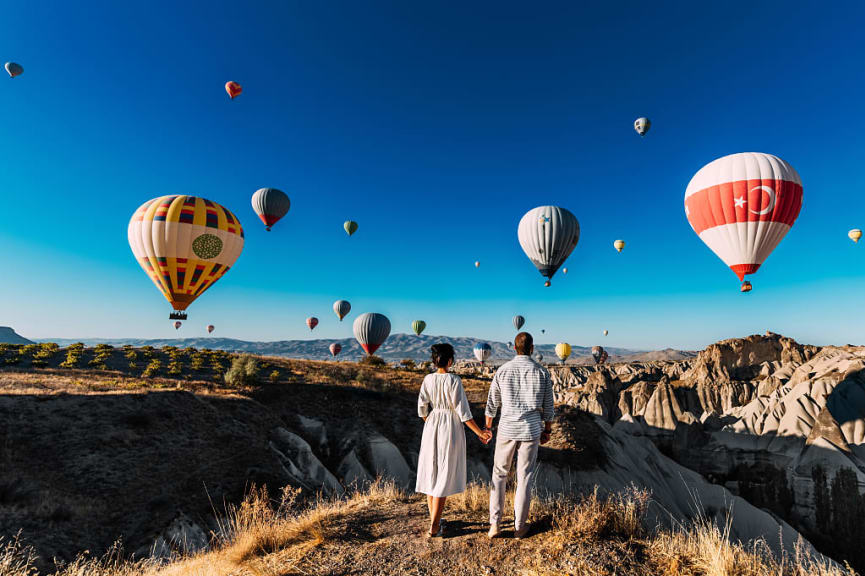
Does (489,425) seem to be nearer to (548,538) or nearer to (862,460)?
(548,538)

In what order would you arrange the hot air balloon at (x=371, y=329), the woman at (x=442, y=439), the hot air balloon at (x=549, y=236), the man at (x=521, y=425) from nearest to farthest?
the man at (x=521, y=425)
the woman at (x=442, y=439)
the hot air balloon at (x=549, y=236)
the hot air balloon at (x=371, y=329)

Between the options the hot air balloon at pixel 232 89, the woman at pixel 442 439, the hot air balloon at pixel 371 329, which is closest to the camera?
the woman at pixel 442 439

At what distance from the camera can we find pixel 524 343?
201 inches

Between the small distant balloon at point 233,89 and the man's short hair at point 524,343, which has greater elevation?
the small distant balloon at point 233,89

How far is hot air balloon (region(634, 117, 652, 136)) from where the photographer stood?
33.6m

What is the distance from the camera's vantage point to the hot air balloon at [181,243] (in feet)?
68.4

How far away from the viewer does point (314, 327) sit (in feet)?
214

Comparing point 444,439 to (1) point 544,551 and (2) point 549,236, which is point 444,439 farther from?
(2) point 549,236

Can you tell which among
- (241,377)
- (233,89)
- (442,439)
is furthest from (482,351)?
(442,439)

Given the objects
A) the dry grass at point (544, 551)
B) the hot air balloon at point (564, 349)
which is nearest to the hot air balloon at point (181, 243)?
the dry grass at point (544, 551)

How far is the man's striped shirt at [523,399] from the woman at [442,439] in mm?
386

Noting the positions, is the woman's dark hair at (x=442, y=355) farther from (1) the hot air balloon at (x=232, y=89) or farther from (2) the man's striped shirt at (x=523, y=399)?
(1) the hot air balloon at (x=232, y=89)

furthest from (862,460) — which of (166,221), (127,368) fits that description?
(127,368)

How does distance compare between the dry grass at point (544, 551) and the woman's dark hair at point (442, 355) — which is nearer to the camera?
the dry grass at point (544, 551)
